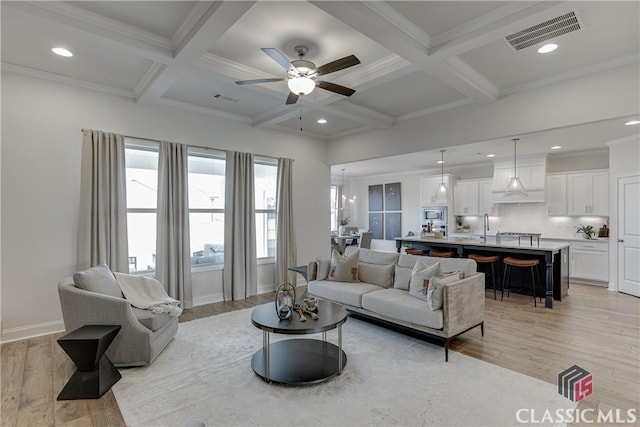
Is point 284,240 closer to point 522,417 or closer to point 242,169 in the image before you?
point 242,169

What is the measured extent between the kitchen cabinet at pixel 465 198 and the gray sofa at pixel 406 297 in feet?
17.7

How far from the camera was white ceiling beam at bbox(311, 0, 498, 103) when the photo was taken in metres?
2.47

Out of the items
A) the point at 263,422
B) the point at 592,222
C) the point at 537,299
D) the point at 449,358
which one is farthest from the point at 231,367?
the point at 592,222

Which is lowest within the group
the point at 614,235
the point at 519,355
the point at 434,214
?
the point at 519,355

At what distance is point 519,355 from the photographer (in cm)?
332

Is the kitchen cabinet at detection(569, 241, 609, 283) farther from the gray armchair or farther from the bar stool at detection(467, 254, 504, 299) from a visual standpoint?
the gray armchair

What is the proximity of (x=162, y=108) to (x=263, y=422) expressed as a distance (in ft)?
14.7

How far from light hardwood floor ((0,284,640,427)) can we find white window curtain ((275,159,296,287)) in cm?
100

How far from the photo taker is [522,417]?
2.31 metres

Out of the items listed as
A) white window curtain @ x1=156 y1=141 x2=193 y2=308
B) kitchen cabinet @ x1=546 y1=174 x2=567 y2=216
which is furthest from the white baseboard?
kitchen cabinet @ x1=546 y1=174 x2=567 y2=216

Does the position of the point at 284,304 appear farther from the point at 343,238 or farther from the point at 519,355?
the point at 343,238

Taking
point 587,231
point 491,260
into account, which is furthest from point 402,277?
point 587,231

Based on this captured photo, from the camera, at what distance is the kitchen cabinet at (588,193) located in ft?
22.4

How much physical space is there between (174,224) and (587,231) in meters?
8.27
